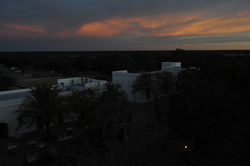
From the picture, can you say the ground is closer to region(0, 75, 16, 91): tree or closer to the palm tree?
the palm tree

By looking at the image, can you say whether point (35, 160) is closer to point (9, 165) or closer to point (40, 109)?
point (9, 165)

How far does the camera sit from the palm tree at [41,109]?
1283cm

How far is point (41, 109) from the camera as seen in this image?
42.2ft

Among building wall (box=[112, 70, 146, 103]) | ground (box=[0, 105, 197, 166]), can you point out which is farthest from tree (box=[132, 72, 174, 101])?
ground (box=[0, 105, 197, 166])

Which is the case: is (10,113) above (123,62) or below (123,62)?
below

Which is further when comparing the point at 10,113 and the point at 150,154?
the point at 10,113

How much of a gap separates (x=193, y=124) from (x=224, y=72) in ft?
36.1

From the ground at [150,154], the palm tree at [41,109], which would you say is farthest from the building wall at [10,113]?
the ground at [150,154]

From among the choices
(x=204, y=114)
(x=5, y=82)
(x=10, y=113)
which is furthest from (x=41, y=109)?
(x=5, y=82)

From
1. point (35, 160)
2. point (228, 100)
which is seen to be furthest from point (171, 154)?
point (35, 160)

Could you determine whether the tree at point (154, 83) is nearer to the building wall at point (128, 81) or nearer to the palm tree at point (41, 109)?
the building wall at point (128, 81)

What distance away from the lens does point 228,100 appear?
30.5 ft

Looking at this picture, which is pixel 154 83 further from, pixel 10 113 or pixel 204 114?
pixel 10 113

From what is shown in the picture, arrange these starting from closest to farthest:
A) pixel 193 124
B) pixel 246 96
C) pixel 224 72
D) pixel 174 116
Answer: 1. pixel 193 124
2. pixel 174 116
3. pixel 246 96
4. pixel 224 72
